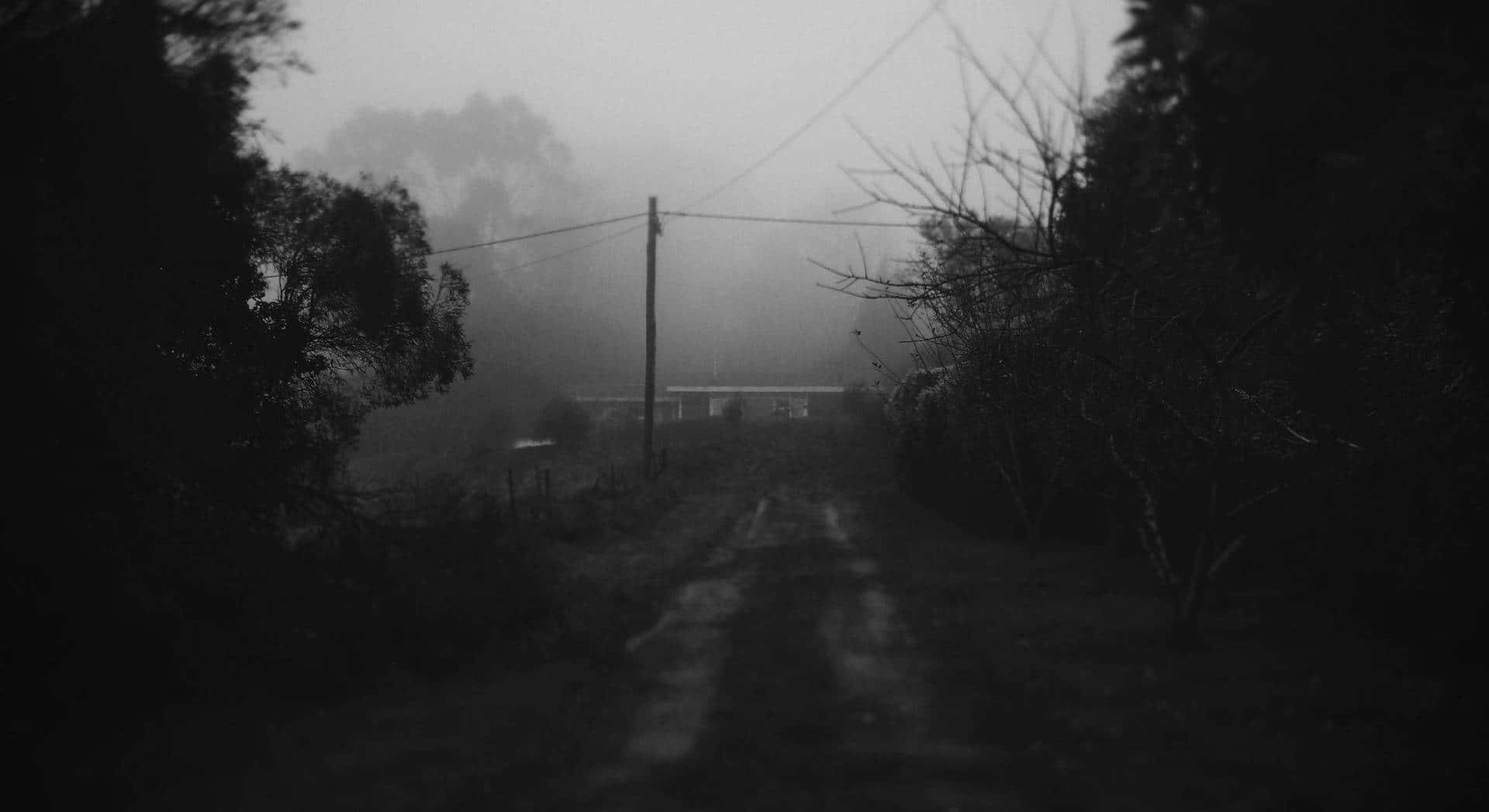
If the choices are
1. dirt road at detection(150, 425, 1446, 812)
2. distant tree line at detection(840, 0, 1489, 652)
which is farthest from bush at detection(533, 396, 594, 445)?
distant tree line at detection(840, 0, 1489, 652)

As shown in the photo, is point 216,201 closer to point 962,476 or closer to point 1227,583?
point 1227,583

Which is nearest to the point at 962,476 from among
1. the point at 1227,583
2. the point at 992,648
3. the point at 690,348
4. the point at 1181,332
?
the point at 1227,583

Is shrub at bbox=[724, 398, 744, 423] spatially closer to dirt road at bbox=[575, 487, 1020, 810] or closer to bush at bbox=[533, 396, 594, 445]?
bush at bbox=[533, 396, 594, 445]

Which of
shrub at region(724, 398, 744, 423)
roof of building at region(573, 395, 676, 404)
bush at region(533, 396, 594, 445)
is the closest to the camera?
bush at region(533, 396, 594, 445)

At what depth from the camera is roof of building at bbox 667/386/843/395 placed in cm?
5366

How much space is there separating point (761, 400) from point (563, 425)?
1867 cm

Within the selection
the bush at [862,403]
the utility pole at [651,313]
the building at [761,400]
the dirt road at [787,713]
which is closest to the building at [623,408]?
the building at [761,400]

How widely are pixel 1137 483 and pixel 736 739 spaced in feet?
15.1

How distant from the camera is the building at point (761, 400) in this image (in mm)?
52938

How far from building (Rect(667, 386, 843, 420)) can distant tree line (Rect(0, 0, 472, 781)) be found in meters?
42.7

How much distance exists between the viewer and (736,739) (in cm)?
717

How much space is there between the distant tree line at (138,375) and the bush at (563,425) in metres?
28.9

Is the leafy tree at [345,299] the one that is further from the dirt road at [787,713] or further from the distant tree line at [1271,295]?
the distant tree line at [1271,295]

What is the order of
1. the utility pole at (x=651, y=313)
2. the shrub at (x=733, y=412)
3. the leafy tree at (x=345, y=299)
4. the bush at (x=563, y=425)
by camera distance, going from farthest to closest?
1. the shrub at (x=733, y=412)
2. the bush at (x=563, y=425)
3. the utility pole at (x=651, y=313)
4. the leafy tree at (x=345, y=299)
